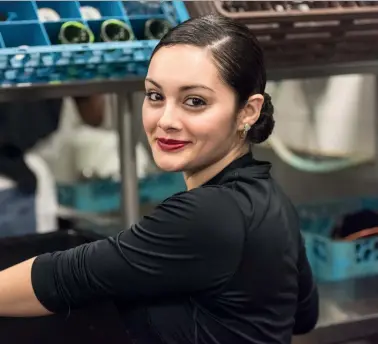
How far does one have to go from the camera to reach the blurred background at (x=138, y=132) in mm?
1219

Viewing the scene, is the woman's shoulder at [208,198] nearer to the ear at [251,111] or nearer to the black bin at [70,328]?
the ear at [251,111]

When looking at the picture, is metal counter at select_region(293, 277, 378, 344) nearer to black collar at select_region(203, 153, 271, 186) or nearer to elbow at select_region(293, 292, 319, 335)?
elbow at select_region(293, 292, 319, 335)

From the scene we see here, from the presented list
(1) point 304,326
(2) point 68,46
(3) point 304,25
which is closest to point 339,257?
(1) point 304,326

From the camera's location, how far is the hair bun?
103 cm

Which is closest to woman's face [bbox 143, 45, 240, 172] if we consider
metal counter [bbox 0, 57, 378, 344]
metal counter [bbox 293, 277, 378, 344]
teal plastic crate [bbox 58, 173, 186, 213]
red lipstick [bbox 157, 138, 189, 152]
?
red lipstick [bbox 157, 138, 189, 152]

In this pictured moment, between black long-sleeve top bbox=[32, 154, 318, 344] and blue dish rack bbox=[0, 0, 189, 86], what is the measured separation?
1.22 feet

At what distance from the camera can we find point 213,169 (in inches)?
39.6

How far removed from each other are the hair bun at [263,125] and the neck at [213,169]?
0.08ft

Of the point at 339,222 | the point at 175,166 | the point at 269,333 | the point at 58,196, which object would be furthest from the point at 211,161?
the point at 58,196

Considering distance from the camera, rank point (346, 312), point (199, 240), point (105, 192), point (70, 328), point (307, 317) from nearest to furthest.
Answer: point (199, 240)
point (70, 328)
point (307, 317)
point (346, 312)
point (105, 192)

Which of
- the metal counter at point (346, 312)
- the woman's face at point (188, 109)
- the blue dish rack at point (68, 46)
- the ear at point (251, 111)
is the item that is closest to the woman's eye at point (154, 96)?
the woman's face at point (188, 109)

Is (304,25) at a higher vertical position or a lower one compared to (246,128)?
higher

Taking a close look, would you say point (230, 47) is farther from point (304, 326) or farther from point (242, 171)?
point (304, 326)

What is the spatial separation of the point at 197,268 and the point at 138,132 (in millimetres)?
672
